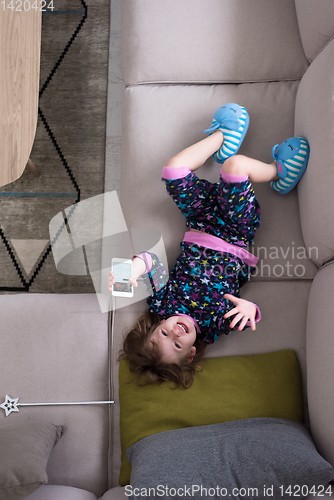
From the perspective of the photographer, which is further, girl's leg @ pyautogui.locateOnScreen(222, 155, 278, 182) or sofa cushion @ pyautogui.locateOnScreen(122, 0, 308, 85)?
sofa cushion @ pyautogui.locateOnScreen(122, 0, 308, 85)

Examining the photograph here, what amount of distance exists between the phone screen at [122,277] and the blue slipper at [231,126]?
1.80ft

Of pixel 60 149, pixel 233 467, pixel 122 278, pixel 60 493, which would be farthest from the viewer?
pixel 60 149

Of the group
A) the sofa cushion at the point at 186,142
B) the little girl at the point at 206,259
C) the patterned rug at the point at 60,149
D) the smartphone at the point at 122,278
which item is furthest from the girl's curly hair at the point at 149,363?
the patterned rug at the point at 60,149

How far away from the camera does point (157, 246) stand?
1.34 metres

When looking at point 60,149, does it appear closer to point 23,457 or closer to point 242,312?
point 242,312

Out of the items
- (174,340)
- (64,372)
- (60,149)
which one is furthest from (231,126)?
(64,372)

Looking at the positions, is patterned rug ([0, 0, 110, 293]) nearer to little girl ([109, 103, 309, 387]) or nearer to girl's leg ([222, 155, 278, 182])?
little girl ([109, 103, 309, 387])

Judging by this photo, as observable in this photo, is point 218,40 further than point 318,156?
Yes

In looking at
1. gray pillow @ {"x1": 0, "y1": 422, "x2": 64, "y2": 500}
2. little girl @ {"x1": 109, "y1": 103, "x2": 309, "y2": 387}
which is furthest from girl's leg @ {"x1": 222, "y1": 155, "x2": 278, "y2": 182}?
gray pillow @ {"x1": 0, "y1": 422, "x2": 64, "y2": 500}

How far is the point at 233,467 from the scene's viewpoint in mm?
933

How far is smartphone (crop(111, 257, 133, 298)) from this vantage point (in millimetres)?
1146

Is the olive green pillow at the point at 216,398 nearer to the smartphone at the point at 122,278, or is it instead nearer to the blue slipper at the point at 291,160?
the smartphone at the point at 122,278

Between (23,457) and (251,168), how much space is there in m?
1.09

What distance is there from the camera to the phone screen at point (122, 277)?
1.16 m
